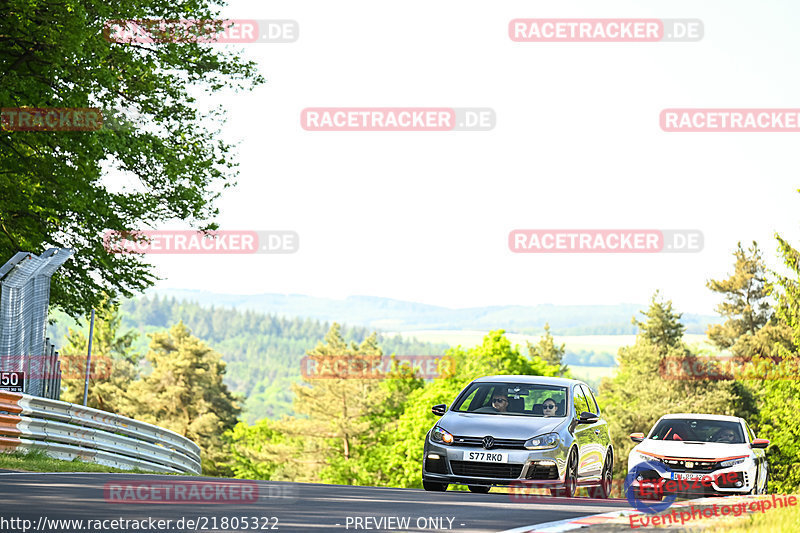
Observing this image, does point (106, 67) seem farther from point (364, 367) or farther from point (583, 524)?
point (364, 367)

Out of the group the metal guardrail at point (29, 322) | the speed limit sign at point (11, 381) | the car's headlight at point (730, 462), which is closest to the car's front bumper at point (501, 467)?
the car's headlight at point (730, 462)

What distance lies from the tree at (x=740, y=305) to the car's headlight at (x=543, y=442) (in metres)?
78.3

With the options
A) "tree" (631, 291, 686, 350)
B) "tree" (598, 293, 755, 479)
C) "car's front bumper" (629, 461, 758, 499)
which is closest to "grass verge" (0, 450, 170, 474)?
"car's front bumper" (629, 461, 758, 499)

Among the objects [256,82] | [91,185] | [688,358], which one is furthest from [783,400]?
[91,185]

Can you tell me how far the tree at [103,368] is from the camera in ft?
268

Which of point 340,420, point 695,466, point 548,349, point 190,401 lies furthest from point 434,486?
point 548,349

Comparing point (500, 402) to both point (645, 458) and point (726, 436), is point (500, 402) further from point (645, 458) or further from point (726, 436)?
point (726, 436)

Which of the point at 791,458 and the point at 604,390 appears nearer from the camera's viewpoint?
the point at 791,458

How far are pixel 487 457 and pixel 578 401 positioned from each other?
108 inches

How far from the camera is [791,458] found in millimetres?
56375

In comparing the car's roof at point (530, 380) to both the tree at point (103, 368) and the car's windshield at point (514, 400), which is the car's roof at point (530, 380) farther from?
the tree at point (103, 368)

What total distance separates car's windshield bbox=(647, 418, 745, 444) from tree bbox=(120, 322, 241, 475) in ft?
216

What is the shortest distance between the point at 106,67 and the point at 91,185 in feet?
9.11

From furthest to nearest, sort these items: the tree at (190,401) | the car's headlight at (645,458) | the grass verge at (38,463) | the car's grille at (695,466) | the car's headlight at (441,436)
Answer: the tree at (190,401)
the car's headlight at (645,458)
the car's grille at (695,466)
the grass verge at (38,463)
the car's headlight at (441,436)
